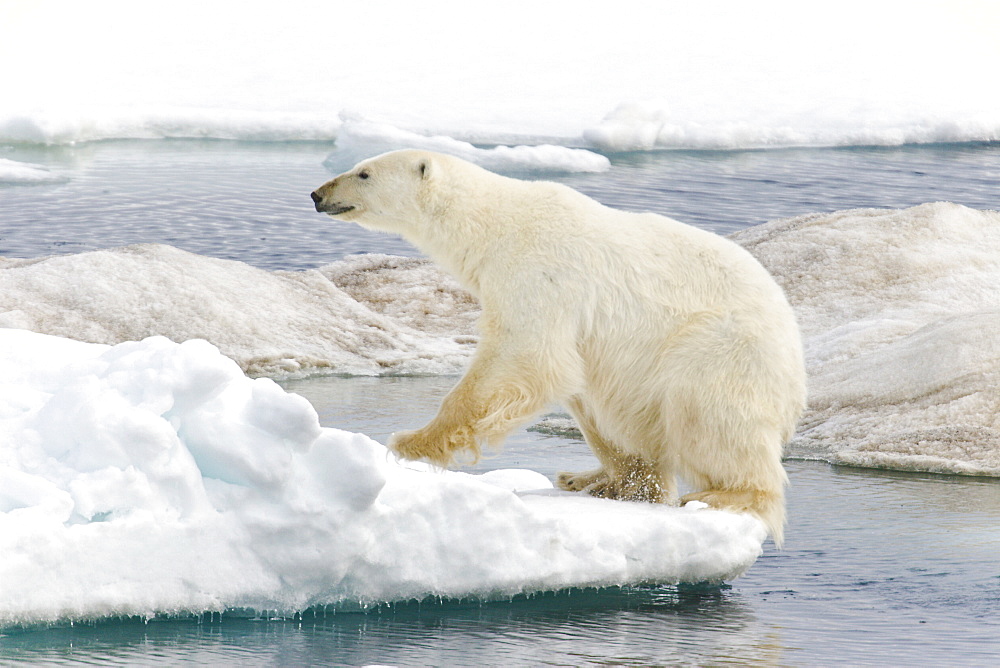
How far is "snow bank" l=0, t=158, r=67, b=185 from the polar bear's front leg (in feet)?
47.6

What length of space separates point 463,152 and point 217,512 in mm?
14206

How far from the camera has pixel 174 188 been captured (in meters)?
16.9

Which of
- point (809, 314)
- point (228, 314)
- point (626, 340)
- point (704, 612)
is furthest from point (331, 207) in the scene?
point (809, 314)

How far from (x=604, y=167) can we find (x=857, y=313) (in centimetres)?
864

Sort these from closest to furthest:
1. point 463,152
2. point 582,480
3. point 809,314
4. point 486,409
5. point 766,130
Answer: point 486,409 < point 582,480 < point 809,314 < point 463,152 < point 766,130

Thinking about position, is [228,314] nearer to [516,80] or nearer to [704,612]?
[704,612]

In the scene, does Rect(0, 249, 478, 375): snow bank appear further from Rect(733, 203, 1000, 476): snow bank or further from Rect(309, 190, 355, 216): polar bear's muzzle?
Rect(309, 190, 355, 216): polar bear's muzzle

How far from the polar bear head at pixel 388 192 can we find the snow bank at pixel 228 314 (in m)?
4.65

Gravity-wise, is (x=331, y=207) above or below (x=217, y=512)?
above

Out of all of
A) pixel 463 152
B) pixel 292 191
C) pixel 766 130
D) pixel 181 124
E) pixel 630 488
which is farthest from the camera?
pixel 181 124

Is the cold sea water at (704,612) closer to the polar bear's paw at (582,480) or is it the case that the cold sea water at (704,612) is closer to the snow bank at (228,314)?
the snow bank at (228,314)

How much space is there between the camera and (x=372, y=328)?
10.0 meters

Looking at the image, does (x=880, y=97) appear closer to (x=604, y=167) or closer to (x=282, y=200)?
(x=604, y=167)

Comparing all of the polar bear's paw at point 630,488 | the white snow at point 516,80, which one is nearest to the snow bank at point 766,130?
the white snow at point 516,80
